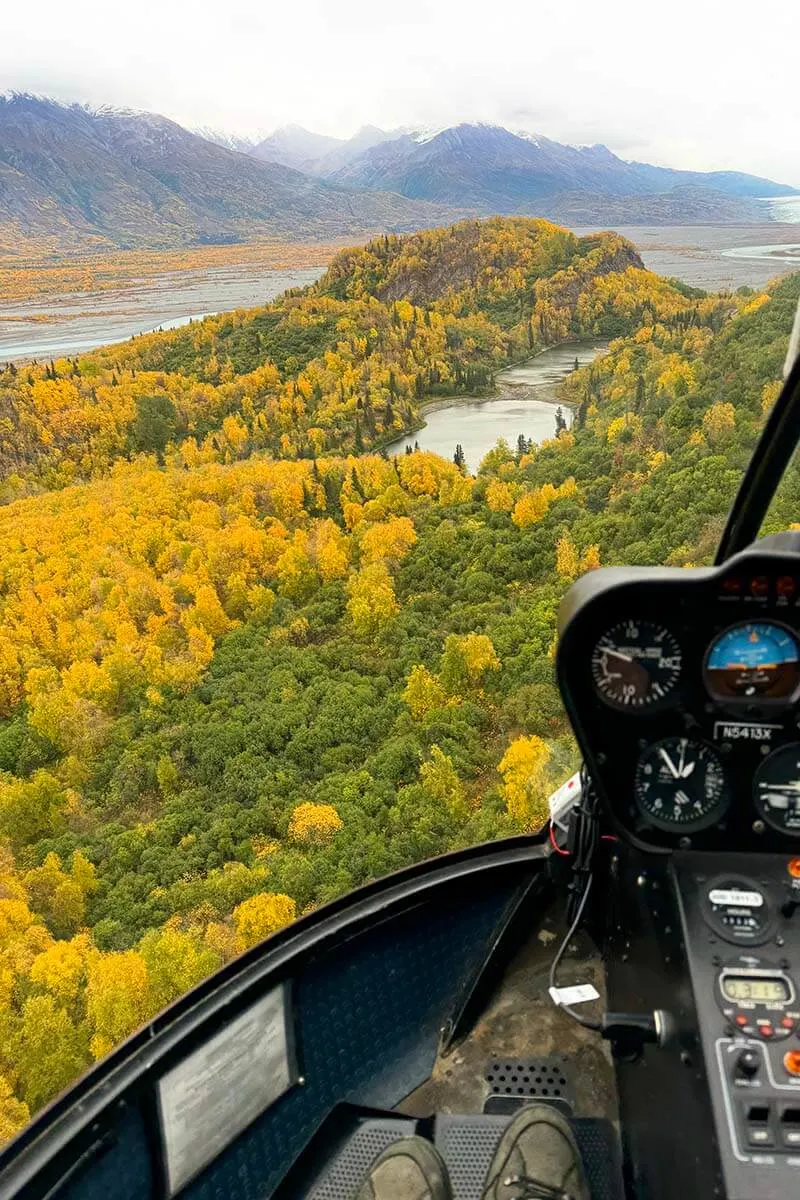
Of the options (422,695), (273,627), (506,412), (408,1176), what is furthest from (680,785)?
(506,412)

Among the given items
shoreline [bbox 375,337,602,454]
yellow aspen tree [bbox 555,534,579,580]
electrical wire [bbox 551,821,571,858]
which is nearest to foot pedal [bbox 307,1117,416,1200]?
electrical wire [bbox 551,821,571,858]

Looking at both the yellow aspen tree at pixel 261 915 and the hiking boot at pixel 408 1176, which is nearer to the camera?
the hiking boot at pixel 408 1176

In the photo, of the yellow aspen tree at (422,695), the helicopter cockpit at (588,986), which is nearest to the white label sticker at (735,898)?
the helicopter cockpit at (588,986)

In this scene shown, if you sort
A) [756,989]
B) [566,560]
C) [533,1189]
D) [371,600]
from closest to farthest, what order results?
1. [756,989]
2. [533,1189]
3. [566,560]
4. [371,600]

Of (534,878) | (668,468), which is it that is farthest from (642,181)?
(534,878)

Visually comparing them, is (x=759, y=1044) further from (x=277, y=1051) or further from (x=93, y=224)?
(x=93, y=224)

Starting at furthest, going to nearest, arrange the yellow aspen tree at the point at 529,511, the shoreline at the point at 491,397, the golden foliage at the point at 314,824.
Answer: the shoreline at the point at 491,397 → the yellow aspen tree at the point at 529,511 → the golden foliage at the point at 314,824

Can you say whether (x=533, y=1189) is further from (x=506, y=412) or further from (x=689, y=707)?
(x=506, y=412)

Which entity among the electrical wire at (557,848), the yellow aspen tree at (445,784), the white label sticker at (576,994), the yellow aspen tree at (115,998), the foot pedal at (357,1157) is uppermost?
the electrical wire at (557,848)

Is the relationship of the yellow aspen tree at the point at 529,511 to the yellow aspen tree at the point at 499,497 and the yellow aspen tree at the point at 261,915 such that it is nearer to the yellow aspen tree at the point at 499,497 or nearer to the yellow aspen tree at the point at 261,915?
the yellow aspen tree at the point at 499,497
